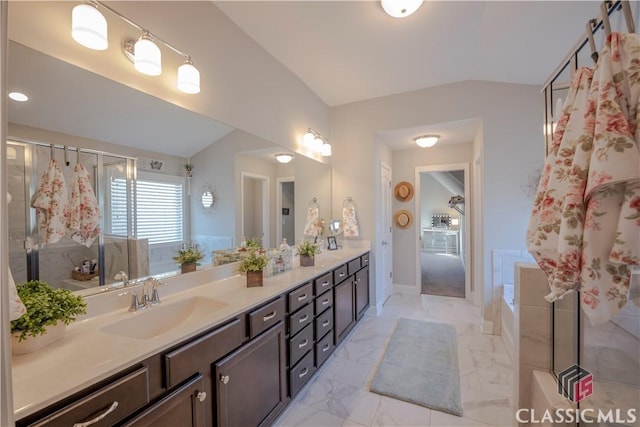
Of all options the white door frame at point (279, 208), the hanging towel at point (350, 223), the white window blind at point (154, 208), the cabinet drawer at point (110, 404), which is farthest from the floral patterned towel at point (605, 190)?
the hanging towel at point (350, 223)

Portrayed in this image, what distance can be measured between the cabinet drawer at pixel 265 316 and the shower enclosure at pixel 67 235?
71 cm

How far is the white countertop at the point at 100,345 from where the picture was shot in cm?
73

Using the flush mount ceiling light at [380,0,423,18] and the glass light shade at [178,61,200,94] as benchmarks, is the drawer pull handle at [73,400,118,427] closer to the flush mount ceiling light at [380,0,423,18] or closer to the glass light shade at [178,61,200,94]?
the glass light shade at [178,61,200,94]

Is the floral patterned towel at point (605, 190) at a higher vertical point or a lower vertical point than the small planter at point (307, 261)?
higher

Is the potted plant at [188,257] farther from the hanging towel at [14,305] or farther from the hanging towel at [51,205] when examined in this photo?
the hanging towel at [14,305]

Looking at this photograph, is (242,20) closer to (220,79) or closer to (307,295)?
(220,79)

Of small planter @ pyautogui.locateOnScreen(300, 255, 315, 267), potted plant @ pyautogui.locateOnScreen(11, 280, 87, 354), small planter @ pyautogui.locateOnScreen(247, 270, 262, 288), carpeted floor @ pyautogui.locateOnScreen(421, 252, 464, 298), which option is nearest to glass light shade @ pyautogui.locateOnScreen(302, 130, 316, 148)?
small planter @ pyautogui.locateOnScreen(300, 255, 315, 267)

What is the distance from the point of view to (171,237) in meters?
1.65

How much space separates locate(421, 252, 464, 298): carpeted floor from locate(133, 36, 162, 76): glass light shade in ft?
14.8

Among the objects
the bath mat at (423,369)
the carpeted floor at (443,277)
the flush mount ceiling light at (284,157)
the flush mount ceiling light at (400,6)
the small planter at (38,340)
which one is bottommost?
the carpeted floor at (443,277)

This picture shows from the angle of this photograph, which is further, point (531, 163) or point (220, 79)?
point (531, 163)

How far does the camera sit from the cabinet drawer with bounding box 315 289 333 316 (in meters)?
2.13

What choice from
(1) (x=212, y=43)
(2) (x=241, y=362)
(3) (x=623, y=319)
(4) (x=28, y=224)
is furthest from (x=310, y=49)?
(3) (x=623, y=319)

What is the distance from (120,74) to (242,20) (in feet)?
3.89
